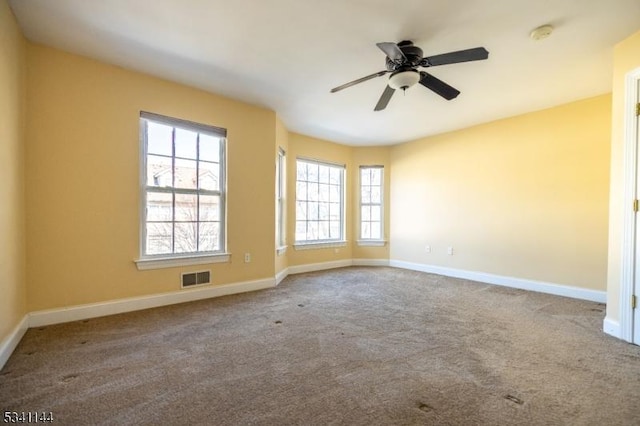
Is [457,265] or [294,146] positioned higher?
[294,146]

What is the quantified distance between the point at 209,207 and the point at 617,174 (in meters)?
4.32

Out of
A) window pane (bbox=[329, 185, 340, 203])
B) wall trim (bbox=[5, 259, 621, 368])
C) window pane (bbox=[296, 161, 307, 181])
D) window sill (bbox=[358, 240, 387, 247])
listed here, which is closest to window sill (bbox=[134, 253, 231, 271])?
wall trim (bbox=[5, 259, 621, 368])

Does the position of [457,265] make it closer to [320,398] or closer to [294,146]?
[294,146]

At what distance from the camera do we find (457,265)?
5.30m

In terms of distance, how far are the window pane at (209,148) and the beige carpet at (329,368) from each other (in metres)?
1.89

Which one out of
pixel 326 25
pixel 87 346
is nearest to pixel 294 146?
pixel 326 25

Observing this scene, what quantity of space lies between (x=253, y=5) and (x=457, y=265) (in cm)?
492

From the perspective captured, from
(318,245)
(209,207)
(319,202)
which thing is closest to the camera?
(209,207)

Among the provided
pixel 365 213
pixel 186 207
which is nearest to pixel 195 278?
pixel 186 207

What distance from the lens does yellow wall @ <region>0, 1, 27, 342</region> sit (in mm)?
2168

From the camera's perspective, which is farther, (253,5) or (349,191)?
(349,191)

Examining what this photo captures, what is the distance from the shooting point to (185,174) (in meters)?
3.73

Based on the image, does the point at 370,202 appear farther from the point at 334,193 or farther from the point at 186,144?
the point at 186,144

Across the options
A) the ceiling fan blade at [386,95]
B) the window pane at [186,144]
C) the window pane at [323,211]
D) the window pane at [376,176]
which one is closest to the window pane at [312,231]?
the window pane at [323,211]
